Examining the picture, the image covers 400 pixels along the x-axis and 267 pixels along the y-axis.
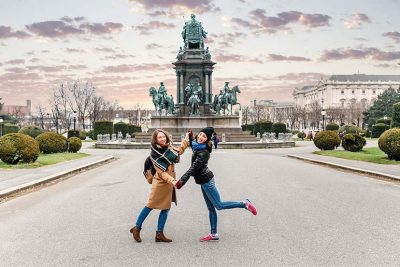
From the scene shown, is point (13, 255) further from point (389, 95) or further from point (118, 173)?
point (389, 95)

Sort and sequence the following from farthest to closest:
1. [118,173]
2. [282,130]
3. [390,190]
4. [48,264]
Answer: [282,130], [118,173], [390,190], [48,264]

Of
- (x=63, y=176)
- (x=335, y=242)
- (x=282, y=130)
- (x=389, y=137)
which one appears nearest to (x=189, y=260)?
(x=335, y=242)

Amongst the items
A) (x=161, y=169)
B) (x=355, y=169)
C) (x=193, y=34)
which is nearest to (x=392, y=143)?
(x=355, y=169)

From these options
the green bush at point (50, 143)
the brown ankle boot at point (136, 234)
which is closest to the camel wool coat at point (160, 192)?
the brown ankle boot at point (136, 234)

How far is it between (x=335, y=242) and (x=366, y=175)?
12391 mm

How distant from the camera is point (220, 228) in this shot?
9047mm

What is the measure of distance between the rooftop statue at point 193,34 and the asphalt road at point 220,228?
162 feet

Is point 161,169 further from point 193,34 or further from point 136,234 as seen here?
point 193,34

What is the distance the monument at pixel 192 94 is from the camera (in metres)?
58.8

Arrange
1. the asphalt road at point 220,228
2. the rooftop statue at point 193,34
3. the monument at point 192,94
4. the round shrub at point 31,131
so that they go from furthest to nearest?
the rooftop statue at point 193,34, the monument at point 192,94, the round shrub at point 31,131, the asphalt road at point 220,228

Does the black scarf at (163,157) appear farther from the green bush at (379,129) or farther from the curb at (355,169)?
the green bush at (379,129)

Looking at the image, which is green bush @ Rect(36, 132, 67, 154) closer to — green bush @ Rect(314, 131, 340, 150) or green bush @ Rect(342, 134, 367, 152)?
green bush @ Rect(314, 131, 340, 150)

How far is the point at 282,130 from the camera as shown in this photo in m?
68.5

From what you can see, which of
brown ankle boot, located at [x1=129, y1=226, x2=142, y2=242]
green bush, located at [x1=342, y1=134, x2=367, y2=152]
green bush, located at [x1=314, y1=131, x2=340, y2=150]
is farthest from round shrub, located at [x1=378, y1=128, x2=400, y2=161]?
brown ankle boot, located at [x1=129, y1=226, x2=142, y2=242]
